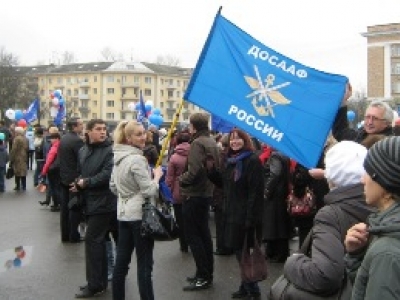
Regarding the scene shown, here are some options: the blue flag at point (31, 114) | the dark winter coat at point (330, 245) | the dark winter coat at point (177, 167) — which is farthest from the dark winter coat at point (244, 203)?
the blue flag at point (31, 114)

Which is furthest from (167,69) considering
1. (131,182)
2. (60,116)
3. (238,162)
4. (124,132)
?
(131,182)

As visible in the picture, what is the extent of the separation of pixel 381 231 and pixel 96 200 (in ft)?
14.1

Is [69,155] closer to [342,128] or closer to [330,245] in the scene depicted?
[342,128]

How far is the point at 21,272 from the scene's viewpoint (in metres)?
7.38

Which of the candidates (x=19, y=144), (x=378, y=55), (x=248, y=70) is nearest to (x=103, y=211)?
(x=248, y=70)

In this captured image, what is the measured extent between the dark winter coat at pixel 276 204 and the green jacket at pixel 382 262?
5363 mm

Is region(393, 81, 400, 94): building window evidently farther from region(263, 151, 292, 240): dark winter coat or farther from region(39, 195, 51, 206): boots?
region(263, 151, 292, 240): dark winter coat

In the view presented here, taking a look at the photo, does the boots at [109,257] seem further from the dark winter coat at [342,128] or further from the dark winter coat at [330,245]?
the dark winter coat at [330,245]

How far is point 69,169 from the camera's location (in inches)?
327

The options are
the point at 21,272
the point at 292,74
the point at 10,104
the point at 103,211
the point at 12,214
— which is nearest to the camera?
the point at 292,74

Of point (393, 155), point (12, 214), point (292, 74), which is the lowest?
point (12, 214)

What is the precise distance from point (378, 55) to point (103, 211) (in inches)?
3498

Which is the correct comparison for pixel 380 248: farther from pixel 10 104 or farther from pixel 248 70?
pixel 10 104

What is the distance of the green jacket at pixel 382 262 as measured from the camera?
6.84 ft
